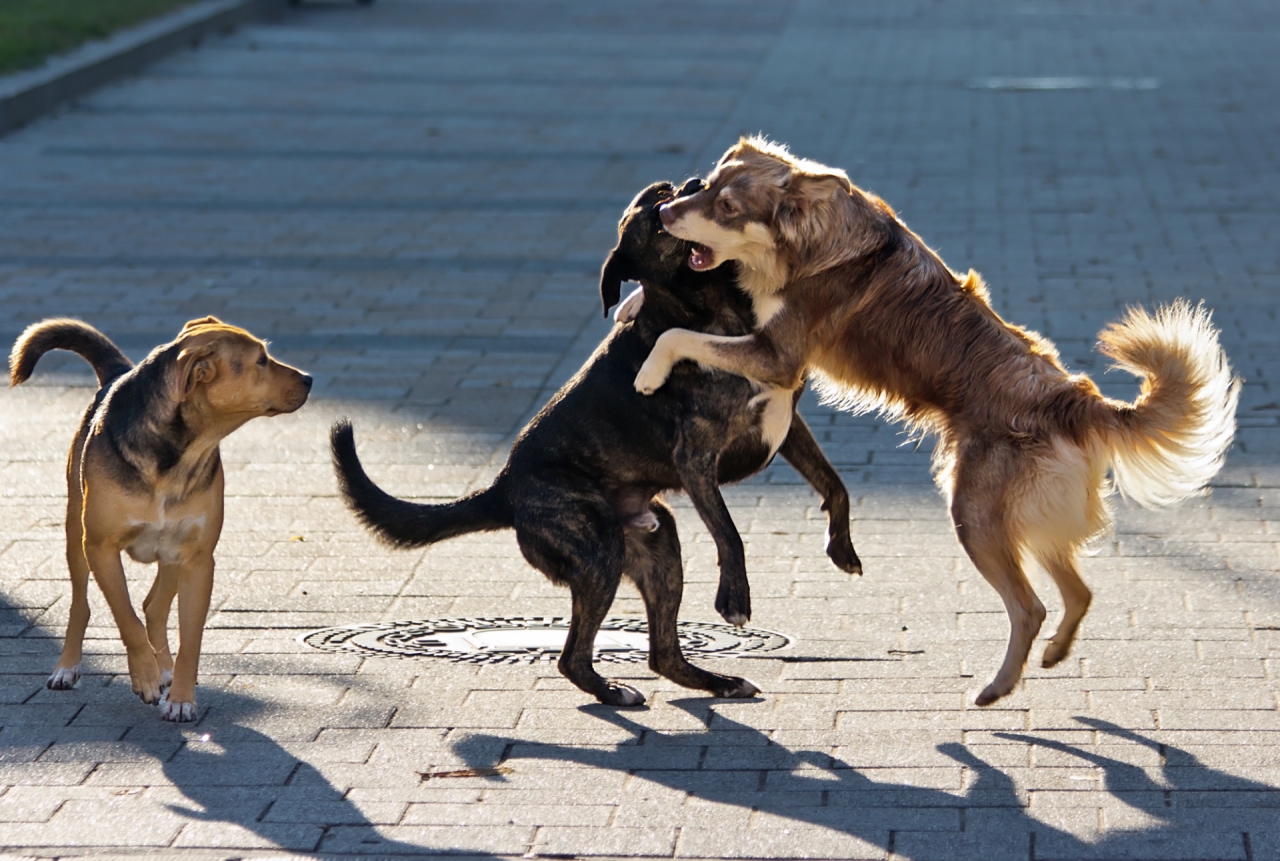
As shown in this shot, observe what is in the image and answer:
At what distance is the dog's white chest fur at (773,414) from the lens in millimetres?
5094

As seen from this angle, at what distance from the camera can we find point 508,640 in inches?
215

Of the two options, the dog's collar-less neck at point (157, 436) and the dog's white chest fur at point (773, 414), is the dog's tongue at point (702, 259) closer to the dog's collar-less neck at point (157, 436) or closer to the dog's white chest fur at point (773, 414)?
the dog's white chest fur at point (773, 414)

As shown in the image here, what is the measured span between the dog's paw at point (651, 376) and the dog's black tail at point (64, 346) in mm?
1717

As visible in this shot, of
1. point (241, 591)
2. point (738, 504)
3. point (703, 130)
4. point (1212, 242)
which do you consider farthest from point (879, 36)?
point (241, 591)

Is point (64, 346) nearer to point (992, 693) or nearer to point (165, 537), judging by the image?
point (165, 537)

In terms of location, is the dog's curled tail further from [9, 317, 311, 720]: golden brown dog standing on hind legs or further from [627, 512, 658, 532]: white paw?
[9, 317, 311, 720]: golden brown dog standing on hind legs

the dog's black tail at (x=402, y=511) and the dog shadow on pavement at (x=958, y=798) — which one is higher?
the dog's black tail at (x=402, y=511)

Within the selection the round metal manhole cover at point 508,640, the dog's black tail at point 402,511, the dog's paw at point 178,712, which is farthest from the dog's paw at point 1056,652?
the dog's paw at point 178,712

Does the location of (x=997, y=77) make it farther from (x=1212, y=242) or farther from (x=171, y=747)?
(x=171, y=747)

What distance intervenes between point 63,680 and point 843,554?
8.27 feet

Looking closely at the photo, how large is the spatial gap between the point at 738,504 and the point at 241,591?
2119mm

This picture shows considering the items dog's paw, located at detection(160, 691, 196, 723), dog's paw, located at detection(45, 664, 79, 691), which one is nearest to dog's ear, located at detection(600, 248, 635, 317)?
dog's paw, located at detection(160, 691, 196, 723)

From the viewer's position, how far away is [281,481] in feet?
23.2

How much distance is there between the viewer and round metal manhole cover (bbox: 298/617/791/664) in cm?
533
